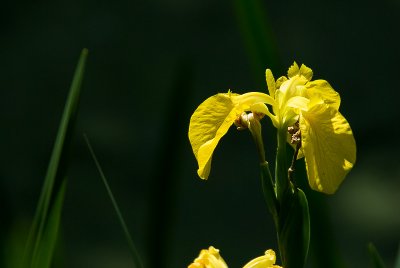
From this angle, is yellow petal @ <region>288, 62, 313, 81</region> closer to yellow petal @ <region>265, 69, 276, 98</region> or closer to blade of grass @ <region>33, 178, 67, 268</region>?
yellow petal @ <region>265, 69, 276, 98</region>

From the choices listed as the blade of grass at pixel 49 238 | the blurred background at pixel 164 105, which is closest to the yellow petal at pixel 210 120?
the blade of grass at pixel 49 238

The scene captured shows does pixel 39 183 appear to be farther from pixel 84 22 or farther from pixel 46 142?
pixel 84 22

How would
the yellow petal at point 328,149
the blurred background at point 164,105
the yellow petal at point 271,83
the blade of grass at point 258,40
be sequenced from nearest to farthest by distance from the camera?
the yellow petal at point 328,149
the yellow petal at point 271,83
the blade of grass at point 258,40
the blurred background at point 164,105

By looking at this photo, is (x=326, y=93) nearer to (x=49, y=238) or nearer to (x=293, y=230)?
(x=293, y=230)

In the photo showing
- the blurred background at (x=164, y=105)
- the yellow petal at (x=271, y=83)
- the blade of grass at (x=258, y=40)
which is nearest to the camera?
the yellow petal at (x=271, y=83)

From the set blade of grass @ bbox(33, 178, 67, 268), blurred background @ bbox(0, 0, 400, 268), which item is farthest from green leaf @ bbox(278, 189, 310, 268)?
blurred background @ bbox(0, 0, 400, 268)

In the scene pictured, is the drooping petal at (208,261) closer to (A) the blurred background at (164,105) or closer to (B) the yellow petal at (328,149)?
(B) the yellow petal at (328,149)

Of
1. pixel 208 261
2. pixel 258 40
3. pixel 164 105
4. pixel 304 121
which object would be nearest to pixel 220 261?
pixel 208 261
